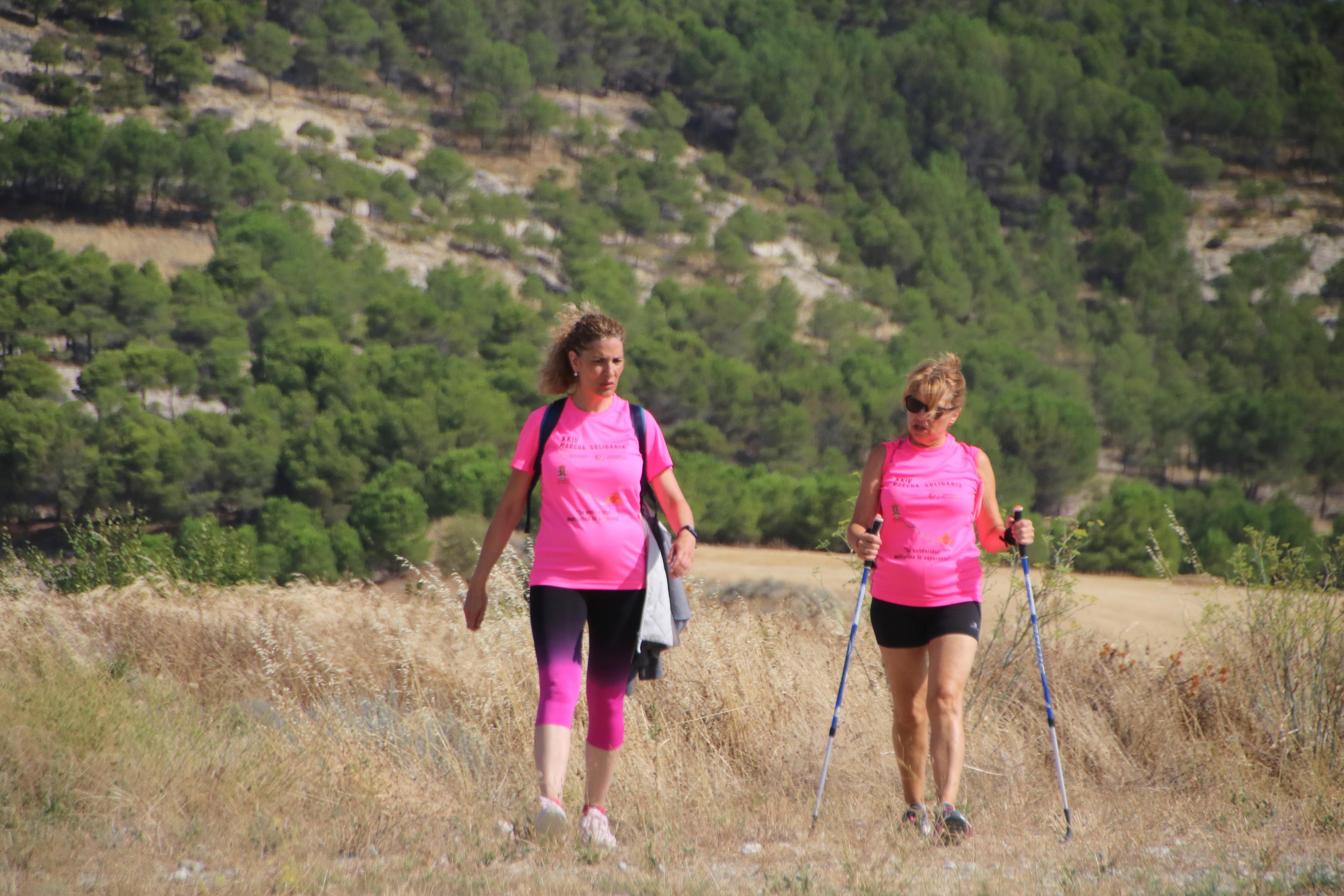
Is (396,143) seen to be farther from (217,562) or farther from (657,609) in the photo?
(657,609)

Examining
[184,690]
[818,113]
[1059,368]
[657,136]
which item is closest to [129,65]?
[657,136]

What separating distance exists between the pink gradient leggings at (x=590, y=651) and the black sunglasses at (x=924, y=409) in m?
1.05

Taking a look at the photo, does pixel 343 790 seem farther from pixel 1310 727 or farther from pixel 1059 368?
pixel 1059 368

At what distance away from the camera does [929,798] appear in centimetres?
425

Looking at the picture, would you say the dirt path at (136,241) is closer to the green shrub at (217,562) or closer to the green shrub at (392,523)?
the green shrub at (392,523)

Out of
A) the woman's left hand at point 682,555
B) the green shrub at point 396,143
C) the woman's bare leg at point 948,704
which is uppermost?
the woman's left hand at point 682,555

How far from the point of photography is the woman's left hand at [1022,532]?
3.85 metres

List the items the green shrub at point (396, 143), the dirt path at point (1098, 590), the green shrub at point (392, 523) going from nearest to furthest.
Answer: the dirt path at point (1098, 590) → the green shrub at point (392, 523) → the green shrub at point (396, 143)

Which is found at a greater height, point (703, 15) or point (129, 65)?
point (703, 15)

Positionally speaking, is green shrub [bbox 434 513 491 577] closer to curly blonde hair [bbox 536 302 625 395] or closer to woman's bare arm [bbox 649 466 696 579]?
curly blonde hair [bbox 536 302 625 395]

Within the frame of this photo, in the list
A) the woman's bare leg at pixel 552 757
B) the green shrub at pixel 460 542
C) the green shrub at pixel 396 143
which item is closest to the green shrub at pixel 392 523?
the green shrub at pixel 460 542

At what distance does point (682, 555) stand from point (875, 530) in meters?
0.64

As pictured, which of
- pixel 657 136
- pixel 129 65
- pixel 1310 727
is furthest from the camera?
pixel 657 136

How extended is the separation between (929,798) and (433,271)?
156 ft
